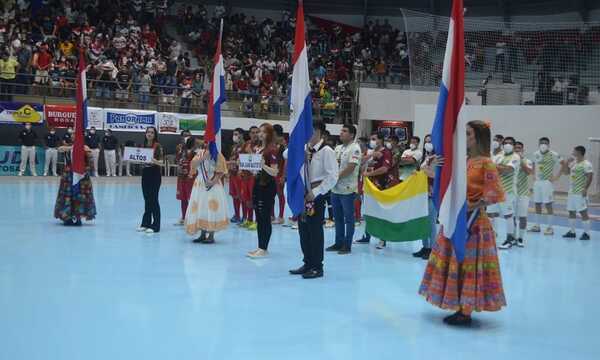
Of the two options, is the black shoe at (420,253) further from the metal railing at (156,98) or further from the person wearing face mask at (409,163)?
the metal railing at (156,98)

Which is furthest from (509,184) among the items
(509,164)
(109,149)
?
(109,149)

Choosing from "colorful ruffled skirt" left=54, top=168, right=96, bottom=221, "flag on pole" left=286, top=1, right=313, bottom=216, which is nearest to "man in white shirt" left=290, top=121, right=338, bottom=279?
"flag on pole" left=286, top=1, right=313, bottom=216

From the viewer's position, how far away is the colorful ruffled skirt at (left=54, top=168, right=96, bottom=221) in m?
9.66

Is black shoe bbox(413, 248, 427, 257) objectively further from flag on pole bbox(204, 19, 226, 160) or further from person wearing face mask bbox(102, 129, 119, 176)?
person wearing face mask bbox(102, 129, 119, 176)

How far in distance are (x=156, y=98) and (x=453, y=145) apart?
59.0 ft

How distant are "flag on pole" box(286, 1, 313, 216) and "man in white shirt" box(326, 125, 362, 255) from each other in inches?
77.2

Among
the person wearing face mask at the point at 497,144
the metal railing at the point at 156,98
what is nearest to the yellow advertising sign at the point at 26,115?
the metal railing at the point at 156,98

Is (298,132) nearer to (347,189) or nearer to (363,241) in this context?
(347,189)

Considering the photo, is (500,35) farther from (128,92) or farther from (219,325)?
(219,325)

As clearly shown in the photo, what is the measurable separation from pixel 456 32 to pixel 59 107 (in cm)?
1750

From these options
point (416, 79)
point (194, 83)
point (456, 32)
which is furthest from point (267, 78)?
point (456, 32)

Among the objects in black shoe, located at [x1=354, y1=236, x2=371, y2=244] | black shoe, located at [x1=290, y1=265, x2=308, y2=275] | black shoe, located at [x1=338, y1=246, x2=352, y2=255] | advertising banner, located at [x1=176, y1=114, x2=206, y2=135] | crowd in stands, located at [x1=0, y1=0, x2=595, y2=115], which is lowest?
black shoe, located at [x1=354, y1=236, x2=371, y2=244]

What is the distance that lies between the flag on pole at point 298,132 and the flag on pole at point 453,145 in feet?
5.38

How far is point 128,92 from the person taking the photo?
20.8 metres
